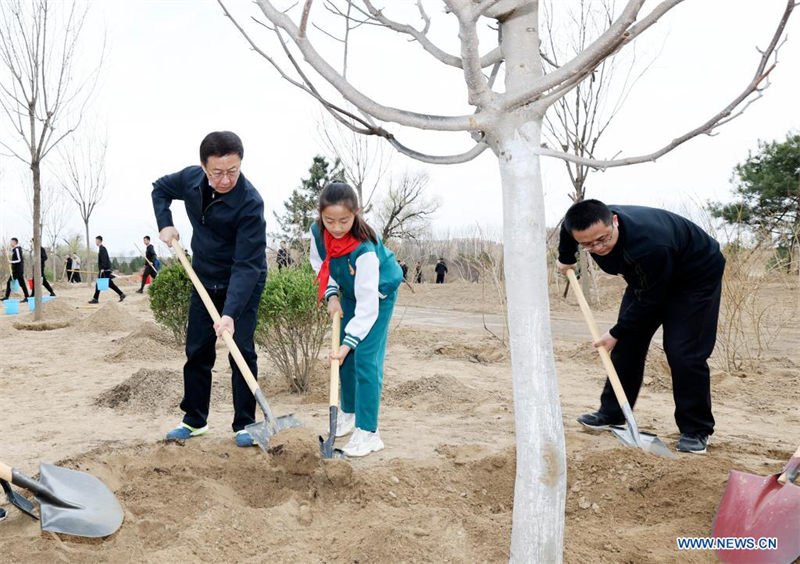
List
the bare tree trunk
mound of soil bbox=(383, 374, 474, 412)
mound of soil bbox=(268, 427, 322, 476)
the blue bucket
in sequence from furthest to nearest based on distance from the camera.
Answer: the blue bucket < the bare tree trunk < mound of soil bbox=(383, 374, 474, 412) < mound of soil bbox=(268, 427, 322, 476)

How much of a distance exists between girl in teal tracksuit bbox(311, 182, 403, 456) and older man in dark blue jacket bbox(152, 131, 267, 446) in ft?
1.29

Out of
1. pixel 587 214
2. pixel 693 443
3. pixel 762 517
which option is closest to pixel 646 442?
pixel 693 443

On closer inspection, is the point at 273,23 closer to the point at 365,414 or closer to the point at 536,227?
the point at 536,227

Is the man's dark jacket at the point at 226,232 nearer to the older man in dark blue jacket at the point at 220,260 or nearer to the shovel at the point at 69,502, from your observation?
the older man in dark blue jacket at the point at 220,260

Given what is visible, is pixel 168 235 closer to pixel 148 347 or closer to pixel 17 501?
pixel 17 501

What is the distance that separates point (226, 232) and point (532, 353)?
7.09ft

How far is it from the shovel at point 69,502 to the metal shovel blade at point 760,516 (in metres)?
2.22

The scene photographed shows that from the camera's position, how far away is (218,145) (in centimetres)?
302

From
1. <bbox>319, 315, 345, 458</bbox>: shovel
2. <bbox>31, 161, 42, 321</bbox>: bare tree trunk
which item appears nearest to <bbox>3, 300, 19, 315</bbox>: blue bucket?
<bbox>31, 161, 42, 321</bbox>: bare tree trunk

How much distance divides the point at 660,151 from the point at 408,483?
1.80m

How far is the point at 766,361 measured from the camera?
21.6 ft

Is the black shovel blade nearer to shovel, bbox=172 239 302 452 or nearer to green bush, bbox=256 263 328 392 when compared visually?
shovel, bbox=172 239 302 452

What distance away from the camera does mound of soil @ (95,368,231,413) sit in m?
4.47

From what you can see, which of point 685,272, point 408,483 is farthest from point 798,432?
point 408,483
